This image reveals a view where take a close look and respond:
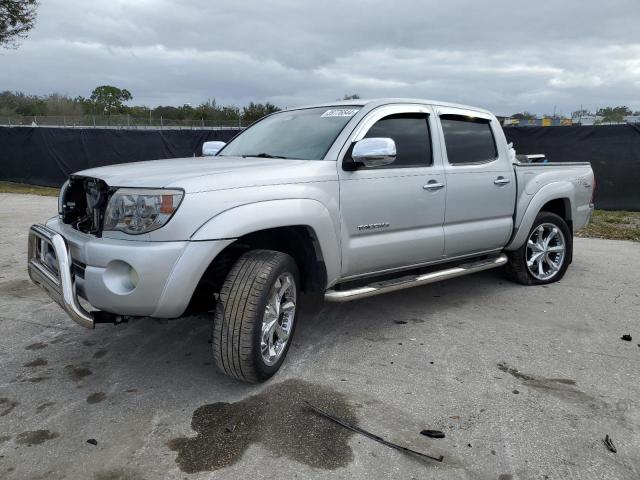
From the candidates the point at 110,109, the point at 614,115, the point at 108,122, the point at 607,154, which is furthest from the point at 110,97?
the point at 607,154

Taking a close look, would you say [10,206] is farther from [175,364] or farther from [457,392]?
[457,392]

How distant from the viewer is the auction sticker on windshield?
13.3ft

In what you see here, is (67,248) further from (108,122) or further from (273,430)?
(108,122)

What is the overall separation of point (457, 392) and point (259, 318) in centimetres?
128

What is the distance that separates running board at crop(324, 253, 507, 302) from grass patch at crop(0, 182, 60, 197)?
1254 centimetres

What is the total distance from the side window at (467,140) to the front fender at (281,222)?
156 cm

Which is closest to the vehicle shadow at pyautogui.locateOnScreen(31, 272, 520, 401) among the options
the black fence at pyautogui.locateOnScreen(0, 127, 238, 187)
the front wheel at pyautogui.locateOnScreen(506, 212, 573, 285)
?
the front wheel at pyautogui.locateOnScreen(506, 212, 573, 285)

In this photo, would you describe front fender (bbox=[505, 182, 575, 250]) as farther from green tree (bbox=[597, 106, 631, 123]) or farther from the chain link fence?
the chain link fence

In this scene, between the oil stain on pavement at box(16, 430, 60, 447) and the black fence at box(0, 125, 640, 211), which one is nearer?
the oil stain on pavement at box(16, 430, 60, 447)

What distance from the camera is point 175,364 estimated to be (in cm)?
362

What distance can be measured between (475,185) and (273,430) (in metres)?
2.81

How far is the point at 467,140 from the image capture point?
189 inches

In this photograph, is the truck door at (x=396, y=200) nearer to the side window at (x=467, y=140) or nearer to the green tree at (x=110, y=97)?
the side window at (x=467, y=140)

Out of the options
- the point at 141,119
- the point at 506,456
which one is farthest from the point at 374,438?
the point at 141,119
